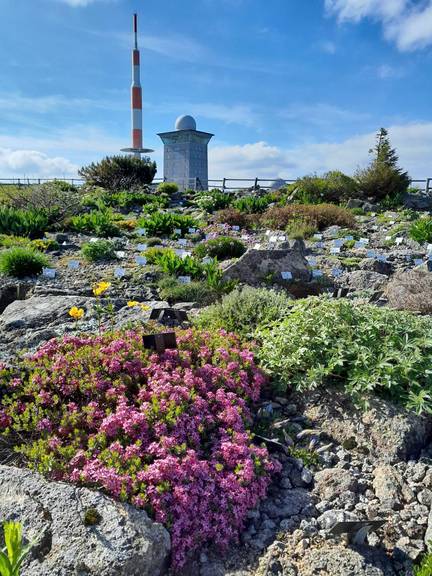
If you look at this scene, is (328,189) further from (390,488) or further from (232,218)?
(390,488)

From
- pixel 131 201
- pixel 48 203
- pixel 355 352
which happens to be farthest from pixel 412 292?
pixel 131 201

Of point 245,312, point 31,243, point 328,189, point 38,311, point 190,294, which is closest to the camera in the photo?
point 245,312

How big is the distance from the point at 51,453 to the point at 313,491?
169 centimetres

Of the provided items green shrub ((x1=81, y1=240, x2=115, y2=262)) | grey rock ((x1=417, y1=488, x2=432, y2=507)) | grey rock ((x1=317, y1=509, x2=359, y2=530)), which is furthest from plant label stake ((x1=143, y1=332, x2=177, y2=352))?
green shrub ((x1=81, y1=240, x2=115, y2=262))

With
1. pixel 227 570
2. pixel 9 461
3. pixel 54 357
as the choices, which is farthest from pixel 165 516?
pixel 54 357

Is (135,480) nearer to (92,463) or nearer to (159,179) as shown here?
(92,463)

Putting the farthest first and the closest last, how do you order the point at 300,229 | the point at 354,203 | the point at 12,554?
the point at 354,203, the point at 300,229, the point at 12,554

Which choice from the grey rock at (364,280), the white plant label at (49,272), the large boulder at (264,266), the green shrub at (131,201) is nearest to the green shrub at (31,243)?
the white plant label at (49,272)

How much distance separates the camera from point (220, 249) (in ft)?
33.8

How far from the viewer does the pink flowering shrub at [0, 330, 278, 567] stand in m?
2.86

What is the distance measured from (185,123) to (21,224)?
3161 centimetres

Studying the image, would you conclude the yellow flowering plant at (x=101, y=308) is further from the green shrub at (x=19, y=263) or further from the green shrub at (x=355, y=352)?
the green shrub at (x=19, y=263)

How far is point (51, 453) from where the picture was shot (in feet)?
9.86

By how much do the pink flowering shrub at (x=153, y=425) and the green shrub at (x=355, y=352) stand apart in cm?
33
